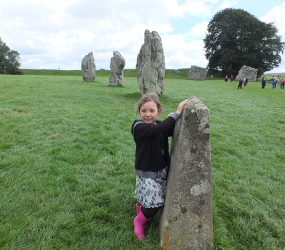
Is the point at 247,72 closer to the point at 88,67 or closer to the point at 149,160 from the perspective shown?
the point at 88,67

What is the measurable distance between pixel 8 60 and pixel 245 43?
55.7m

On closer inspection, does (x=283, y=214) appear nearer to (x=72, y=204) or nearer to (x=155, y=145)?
(x=155, y=145)

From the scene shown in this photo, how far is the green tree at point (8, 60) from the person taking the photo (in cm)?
5222

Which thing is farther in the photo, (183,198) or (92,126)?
(92,126)

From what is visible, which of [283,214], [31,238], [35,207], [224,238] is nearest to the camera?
[31,238]

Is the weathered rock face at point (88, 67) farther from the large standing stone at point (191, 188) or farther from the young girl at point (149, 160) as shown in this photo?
the large standing stone at point (191, 188)

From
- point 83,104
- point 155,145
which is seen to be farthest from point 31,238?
point 83,104

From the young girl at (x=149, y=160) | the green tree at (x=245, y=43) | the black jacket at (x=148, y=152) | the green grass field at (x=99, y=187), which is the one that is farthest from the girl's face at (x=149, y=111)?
the green tree at (x=245, y=43)

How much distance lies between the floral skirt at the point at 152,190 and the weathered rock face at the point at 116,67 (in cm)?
1974

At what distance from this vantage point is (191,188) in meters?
2.65

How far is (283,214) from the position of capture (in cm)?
367

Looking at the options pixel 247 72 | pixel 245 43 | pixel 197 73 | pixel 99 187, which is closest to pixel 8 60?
pixel 197 73

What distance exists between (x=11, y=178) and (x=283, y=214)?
4836 millimetres

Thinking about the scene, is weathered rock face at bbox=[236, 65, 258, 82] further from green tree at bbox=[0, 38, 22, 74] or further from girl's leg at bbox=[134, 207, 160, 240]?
green tree at bbox=[0, 38, 22, 74]
